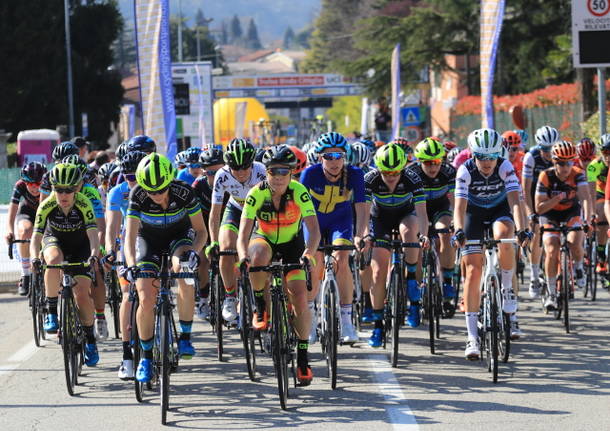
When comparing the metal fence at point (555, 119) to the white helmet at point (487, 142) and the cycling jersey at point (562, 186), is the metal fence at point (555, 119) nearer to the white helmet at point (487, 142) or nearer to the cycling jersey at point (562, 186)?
the cycling jersey at point (562, 186)

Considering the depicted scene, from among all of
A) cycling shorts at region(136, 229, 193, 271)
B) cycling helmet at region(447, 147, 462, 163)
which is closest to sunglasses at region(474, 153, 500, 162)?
cycling shorts at region(136, 229, 193, 271)

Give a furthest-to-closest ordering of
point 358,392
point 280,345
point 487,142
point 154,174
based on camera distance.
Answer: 1. point 487,142
2. point 358,392
3. point 154,174
4. point 280,345

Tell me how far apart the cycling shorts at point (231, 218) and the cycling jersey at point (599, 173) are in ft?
18.4

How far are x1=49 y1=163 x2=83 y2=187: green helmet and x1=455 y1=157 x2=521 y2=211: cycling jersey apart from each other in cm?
329

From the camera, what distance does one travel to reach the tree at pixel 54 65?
168 ft

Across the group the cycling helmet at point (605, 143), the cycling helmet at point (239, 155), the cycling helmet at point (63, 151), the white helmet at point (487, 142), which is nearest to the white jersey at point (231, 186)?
the cycling helmet at point (239, 155)

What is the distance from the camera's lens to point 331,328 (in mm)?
9133

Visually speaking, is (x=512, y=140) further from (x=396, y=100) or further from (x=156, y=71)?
(x=396, y=100)

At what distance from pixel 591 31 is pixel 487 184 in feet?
25.4

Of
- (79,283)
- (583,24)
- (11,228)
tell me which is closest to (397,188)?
(79,283)

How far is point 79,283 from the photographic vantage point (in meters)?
9.93

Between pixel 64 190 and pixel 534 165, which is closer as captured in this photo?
pixel 64 190

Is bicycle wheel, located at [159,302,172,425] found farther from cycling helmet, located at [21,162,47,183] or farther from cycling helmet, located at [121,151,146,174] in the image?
cycling helmet, located at [21,162,47,183]

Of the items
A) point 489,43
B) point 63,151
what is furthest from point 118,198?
point 489,43
